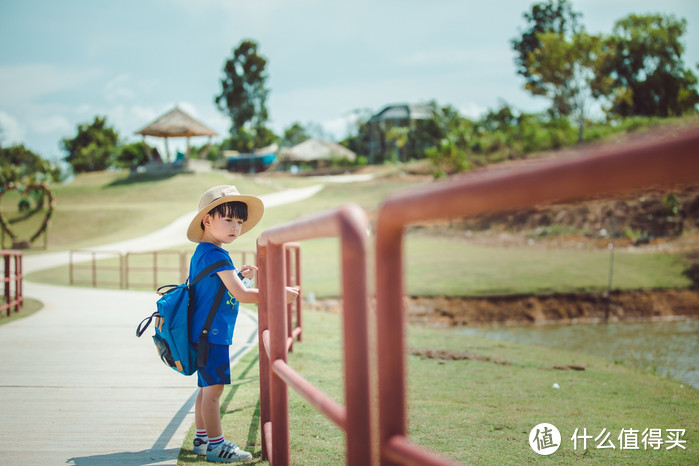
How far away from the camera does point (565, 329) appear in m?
12.2

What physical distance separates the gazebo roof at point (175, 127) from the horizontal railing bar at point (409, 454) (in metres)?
42.6

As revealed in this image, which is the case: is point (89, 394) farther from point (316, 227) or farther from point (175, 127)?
point (175, 127)

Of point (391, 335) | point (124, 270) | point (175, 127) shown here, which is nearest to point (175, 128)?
point (175, 127)

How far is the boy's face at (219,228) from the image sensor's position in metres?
3.06

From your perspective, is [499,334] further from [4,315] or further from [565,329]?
[4,315]

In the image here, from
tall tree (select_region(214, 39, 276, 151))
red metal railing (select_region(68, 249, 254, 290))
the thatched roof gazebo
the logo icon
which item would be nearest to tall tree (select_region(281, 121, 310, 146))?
tall tree (select_region(214, 39, 276, 151))

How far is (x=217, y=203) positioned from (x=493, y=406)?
283cm

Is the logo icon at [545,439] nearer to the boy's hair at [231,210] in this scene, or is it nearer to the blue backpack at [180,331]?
the blue backpack at [180,331]

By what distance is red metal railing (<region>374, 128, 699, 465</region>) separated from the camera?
0.77m

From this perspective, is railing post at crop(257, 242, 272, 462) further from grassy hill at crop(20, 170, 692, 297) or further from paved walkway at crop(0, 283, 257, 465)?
grassy hill at crop(20, 170, 692, 297)

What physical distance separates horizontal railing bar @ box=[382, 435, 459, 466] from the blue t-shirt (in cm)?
181

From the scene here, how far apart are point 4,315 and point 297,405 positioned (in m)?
5.74

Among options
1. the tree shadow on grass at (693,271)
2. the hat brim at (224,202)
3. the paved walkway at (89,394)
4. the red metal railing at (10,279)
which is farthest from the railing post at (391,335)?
the tree shadow on grass at (693,271)

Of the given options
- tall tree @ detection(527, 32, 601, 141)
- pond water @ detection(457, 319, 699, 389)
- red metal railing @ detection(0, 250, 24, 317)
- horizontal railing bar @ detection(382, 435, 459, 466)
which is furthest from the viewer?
tall tree @ detection(527, 32, 601, 141)
